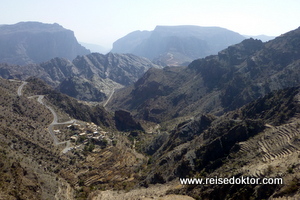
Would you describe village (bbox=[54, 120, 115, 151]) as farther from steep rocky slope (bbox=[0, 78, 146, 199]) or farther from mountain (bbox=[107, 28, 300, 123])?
mountain (bbox=[107, 28, 300, 123])

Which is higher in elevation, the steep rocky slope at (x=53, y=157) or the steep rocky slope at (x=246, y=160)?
the steep rocky slope at (x=246, y=160)

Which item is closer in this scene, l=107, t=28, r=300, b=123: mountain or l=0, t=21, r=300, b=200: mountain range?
l=0, t=21, r=300, b=200: mountain range

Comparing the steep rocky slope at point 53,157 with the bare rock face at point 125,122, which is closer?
the steep rocky slope at point 53,157

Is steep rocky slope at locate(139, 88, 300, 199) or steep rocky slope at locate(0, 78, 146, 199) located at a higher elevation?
steep rocky slope at locate(139, 88, 300, 199)

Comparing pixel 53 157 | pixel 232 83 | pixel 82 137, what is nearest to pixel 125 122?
pixel 82 137

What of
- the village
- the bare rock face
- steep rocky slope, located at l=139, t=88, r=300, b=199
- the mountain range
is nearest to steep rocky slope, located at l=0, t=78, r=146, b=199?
the village

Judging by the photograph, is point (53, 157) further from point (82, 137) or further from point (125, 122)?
point (125, 122)

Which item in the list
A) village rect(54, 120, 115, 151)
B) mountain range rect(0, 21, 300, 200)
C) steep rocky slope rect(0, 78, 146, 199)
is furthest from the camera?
village rect(54, 120, 115, 151)

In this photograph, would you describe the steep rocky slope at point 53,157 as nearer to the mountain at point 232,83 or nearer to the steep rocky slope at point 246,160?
the steep rocky slope at point 246,160

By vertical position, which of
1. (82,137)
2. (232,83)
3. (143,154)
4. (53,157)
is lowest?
(143,154)

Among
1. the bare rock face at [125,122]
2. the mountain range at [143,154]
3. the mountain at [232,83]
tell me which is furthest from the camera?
the mountain at [232,83]

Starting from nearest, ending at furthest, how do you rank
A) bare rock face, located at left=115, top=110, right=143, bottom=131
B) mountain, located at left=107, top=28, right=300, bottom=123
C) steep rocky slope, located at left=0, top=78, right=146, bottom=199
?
steep rocky slope, located at left=0, top=78, right=146, bottom=199 → bare rock face, located at left=115, top=110, right=143, bottom=131 → mountain, located at left=107, top=28, right=300, bottom=123

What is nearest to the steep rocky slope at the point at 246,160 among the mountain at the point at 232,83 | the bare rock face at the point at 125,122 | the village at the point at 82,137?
the village at the point at 82,137

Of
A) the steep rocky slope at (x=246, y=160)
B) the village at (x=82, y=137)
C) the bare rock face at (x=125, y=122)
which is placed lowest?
the bare rock face at (x=125, y=122)
